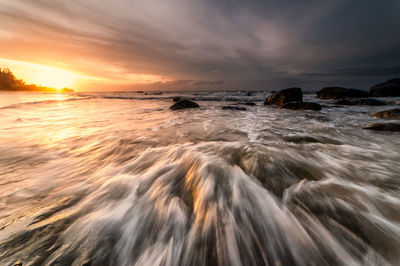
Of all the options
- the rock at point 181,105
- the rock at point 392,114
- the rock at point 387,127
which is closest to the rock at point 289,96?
the rock at point 392,114

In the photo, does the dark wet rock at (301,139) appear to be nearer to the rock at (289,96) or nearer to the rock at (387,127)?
the rock at (387,127)

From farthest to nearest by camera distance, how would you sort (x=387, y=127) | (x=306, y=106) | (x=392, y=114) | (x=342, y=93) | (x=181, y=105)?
(x=342, y=93)
(x=181, y=105)
(x=306, y=106)
(x=392, y=114)
(x=387, y=127)

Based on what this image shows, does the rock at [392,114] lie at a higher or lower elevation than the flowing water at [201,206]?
higher

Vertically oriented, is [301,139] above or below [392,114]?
below

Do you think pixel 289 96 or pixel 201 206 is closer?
pixel 201 206

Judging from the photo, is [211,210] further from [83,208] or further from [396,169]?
[396,169]

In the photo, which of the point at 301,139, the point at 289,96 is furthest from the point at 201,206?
the point at 289,96

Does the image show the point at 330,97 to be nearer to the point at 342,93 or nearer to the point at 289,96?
the point at 342,93

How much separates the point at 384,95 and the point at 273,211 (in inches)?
1231

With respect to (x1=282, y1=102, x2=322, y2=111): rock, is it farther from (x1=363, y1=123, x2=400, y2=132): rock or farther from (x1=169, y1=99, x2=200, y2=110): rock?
(x1=169, y1=99, x2=200, y2=110): rock

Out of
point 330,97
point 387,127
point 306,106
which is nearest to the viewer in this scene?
point 387,127

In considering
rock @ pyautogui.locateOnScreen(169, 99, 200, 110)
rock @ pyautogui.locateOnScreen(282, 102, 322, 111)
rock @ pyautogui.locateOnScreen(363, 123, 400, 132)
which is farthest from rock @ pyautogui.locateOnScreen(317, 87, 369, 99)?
rock @ pyautogui.locateOnScreen(169, 99, 200, 110)

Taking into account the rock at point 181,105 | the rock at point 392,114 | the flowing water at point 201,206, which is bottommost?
the flowing water at point 201,206

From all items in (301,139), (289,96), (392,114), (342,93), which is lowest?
(301,139)
